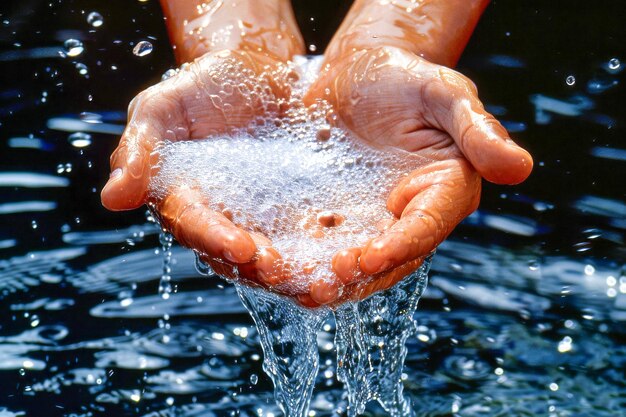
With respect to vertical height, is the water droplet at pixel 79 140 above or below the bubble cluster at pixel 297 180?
below

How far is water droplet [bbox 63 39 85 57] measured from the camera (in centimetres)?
212

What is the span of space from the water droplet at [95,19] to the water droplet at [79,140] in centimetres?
32

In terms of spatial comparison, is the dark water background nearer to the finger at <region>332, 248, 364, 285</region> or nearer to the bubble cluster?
the bubble cluster

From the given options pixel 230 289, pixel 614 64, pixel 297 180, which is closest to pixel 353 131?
pixel 297 180

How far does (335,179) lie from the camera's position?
1315 millimetres

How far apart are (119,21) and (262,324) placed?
116 cm

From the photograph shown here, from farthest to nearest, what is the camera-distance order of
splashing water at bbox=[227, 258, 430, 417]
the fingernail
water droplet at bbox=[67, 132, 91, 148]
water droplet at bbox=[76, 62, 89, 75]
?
1. water droplet at bbox=[76, 62, 89, 75]
2. water droplet at bbox=[67, 132, 91, 148]
3. splashing water at bbox=[227, 258, 430, 417]
4. the fingernail

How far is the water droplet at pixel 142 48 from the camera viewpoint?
6.93 ft

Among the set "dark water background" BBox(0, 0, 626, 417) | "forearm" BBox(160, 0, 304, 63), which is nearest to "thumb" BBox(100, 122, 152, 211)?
"forearm" BBox(160, 0, 304, 63)

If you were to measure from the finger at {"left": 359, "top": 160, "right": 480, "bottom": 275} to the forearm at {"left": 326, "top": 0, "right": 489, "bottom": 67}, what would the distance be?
36 cm

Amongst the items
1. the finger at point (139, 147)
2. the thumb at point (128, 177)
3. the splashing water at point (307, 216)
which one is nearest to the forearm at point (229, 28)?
the splashing water at point (307, 216)

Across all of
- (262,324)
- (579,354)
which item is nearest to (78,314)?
(262,324)

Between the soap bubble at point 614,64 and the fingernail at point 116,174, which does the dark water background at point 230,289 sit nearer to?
the soap bubble at point 614,64

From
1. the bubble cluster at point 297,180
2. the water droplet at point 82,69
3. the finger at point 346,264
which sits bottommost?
the water droplet at point 82,69
